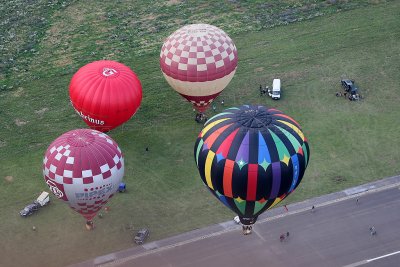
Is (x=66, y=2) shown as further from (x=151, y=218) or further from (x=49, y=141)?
(x=151, y=218)

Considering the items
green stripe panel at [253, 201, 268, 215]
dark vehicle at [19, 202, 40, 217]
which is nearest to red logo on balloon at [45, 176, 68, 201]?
dark vehicle at [19, 202, 40, 217]

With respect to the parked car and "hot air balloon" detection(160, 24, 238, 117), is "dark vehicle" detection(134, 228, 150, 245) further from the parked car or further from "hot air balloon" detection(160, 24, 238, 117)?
"hot air balloon" detection(160, 24, 238, 117)

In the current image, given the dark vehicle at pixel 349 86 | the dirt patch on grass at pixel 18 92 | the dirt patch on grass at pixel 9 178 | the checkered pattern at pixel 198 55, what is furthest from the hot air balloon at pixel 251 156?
the dirt patch on grass at pixel 18 92

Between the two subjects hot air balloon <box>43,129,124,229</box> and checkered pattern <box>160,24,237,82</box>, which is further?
checkered pattern <box>160,24,237,82</box>

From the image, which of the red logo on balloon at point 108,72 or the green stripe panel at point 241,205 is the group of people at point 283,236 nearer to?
the green stripe panel at point 241,205

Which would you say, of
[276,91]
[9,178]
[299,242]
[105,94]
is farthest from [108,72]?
[299,242]

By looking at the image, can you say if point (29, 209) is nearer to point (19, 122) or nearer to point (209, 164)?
point (19, 122)
